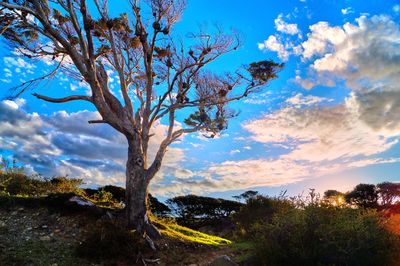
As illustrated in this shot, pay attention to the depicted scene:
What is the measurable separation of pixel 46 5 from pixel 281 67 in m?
10.6

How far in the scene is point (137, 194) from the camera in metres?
13.4

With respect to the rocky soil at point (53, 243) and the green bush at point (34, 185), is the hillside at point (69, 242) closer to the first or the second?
the rocky soil at point (53, 243)

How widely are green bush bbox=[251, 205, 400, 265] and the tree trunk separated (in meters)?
5.51

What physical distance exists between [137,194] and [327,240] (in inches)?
294

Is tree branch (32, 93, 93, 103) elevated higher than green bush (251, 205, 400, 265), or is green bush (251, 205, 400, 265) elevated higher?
tree branch (32, 93, 93, 103)

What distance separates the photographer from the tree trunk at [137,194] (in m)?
13.2

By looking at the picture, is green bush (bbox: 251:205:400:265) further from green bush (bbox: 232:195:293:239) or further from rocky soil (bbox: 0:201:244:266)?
green bush (bbox: 232:195:293:239)

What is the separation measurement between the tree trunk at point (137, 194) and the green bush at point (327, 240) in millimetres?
5512

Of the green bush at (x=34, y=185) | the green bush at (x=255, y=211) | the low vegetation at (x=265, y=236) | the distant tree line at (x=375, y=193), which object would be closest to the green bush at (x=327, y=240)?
the low vegetation at (x=265, y=236)

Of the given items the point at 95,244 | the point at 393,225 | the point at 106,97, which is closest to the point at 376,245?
the point at 393,225

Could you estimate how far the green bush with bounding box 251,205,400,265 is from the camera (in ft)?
25.4

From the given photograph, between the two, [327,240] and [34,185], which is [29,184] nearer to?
[34,185]

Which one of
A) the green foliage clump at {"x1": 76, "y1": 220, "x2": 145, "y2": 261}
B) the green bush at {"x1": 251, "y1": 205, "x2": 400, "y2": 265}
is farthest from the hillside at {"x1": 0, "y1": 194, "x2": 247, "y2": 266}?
the green bush at {"x1": 251, "y1": 205, "x2": 400, "y2": 265}

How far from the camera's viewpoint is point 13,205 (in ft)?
46.0
